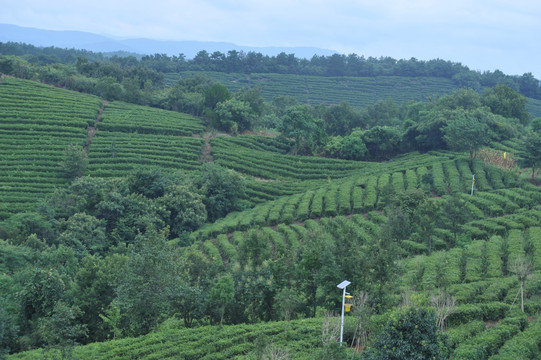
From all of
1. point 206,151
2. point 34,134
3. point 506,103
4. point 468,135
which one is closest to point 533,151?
point 468,135

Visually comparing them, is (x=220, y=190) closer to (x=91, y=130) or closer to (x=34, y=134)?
(x=91, y=130)

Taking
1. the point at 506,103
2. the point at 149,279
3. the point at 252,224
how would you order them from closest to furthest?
the point at 149,279 → the point at 252,224 → the point at 506,103

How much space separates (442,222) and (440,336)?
72.0ft

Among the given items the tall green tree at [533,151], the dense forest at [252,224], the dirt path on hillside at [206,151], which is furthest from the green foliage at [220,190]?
the tall green tree at [533,151]

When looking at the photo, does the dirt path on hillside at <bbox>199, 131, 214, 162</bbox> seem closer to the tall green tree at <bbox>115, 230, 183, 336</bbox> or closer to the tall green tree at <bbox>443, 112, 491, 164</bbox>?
the tall green tree at <bbox>443, 112, 491, 164</bbox>

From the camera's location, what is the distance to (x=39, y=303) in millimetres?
22484

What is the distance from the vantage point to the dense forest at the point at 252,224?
63.8 ft

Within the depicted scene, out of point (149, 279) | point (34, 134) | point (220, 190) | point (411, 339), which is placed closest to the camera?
point (411, 339)

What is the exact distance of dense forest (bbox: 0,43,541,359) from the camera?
19.4m

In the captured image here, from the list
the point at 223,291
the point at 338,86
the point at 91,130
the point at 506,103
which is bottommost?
the point at 223,291

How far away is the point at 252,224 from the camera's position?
4003 centimetres

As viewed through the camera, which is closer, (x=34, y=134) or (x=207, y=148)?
(x=34, y=134)

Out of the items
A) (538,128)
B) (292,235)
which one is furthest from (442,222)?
(538,128)

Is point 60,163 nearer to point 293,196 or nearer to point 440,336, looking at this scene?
point 293,196
